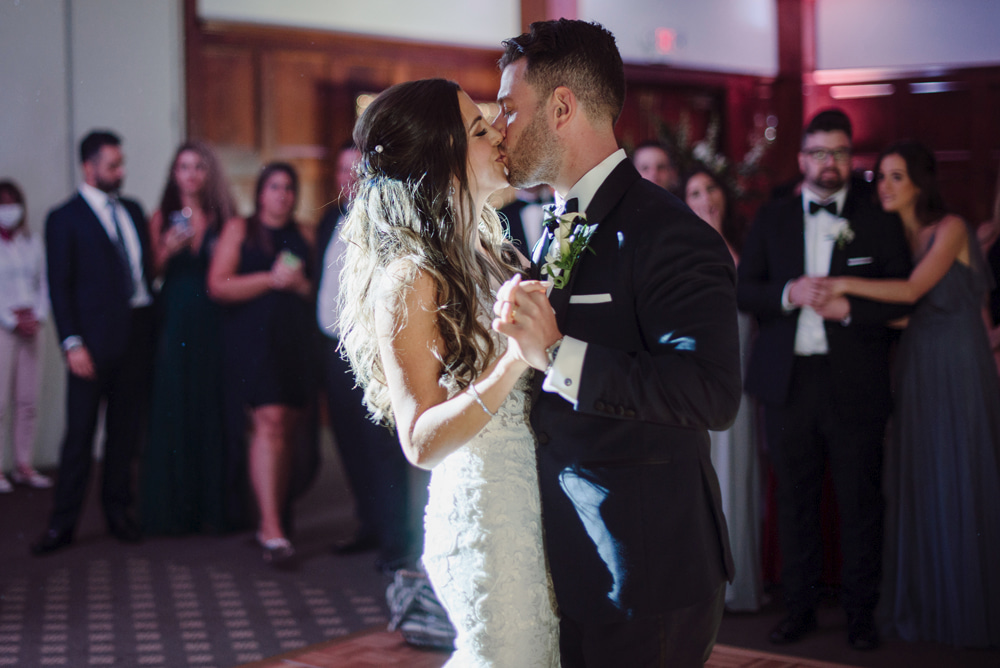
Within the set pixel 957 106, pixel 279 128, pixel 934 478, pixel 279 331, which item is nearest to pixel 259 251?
pixel 279 331

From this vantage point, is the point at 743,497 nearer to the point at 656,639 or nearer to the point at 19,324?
the point at 656,639

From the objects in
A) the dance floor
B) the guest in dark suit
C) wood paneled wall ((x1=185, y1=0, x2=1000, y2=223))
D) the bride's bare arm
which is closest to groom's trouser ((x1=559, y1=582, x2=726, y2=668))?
the bride's bare arm

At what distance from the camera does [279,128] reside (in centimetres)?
664

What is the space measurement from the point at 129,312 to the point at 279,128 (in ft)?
7.75

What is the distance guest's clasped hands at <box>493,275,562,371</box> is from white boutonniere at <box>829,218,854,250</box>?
7.45 ft

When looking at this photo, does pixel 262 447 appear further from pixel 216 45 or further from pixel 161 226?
pixel 216 45

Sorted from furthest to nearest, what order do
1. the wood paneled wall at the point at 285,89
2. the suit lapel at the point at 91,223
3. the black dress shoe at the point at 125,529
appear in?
1. the wood paneled wall at the point at 285,89
2. the black dress shoe at the point at 125,529
3. the suit lapel at the point at 91,223

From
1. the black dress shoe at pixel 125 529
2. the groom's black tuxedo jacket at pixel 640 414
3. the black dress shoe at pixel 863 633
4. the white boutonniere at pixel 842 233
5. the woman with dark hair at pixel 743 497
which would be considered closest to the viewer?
the groom's black tuxedo jacket at pixel 640 414

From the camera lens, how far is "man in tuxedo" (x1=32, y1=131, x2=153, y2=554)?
4555mm

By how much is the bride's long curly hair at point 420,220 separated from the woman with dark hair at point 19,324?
16.0ft

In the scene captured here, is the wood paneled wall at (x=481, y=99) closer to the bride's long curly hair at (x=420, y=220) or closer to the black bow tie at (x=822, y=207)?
the black bow tie at (x=822, y=207)

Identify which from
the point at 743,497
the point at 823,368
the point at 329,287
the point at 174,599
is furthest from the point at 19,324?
the point at 823,368

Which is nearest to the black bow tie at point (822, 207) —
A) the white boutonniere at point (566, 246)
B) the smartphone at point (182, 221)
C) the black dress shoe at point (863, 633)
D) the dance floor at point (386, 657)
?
the black dress shoe at point (863, 633)

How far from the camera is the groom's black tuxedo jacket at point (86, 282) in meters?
4.55
